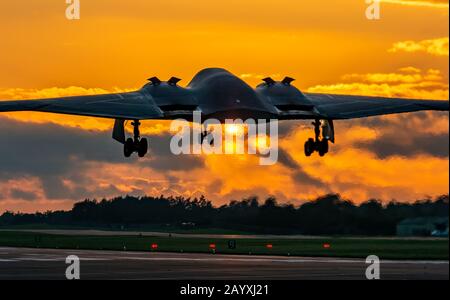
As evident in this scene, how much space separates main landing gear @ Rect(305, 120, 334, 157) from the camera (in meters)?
72.8

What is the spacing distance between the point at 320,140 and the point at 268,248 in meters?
50.6

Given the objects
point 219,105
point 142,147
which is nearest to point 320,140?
point 219,105

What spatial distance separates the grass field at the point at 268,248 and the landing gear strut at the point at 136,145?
36508 millimetres

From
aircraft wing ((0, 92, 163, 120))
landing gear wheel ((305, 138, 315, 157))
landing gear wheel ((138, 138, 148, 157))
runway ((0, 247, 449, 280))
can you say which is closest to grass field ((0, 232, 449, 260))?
runway ((0, 247, 449, 280))

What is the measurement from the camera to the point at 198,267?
89.6m

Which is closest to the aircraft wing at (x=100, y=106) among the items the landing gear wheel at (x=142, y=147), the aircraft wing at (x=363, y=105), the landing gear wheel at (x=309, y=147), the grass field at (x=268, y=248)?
the landing gear wheel at (x=142, y=147)

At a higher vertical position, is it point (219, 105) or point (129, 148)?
point (219, 105)

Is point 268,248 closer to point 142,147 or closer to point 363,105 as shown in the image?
point 363,105

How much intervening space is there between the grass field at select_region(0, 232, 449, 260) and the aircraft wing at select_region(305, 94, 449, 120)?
33.5 m

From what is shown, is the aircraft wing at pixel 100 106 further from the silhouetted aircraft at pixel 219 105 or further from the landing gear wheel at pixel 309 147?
the landing gear wheel at pixel 309 147
